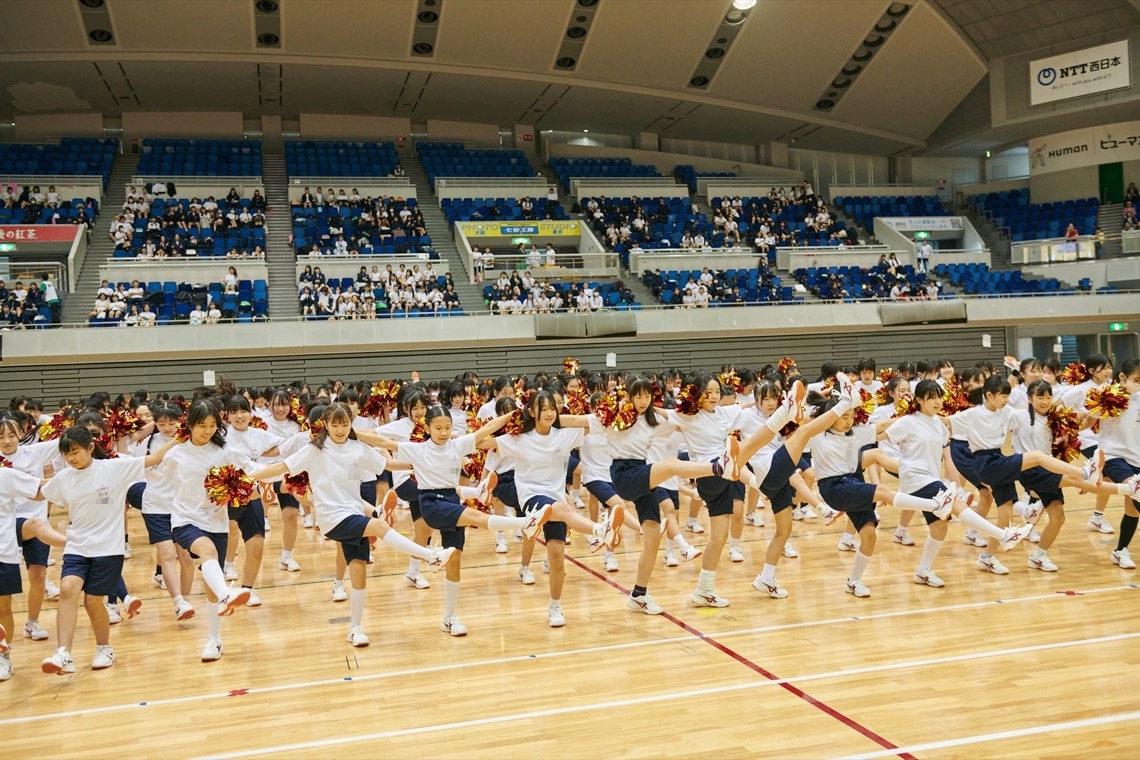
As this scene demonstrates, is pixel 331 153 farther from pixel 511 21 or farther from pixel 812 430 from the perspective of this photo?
pixel 812 430

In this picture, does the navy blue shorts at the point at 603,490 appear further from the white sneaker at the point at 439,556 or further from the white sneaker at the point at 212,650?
the white sneaker at the point at 212,650

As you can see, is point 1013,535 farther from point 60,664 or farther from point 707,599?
point 60,664

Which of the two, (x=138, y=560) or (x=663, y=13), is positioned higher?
(x=663, y=13)

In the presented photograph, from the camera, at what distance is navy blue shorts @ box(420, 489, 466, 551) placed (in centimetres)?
644

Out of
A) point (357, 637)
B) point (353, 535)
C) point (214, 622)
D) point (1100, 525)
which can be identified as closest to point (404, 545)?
point (353, 535)

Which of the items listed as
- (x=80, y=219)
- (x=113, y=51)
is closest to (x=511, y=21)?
(x=113, y=51)

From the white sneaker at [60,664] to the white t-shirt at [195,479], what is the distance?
1063 mm

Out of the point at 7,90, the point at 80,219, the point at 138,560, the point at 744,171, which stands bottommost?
the point at 138,560

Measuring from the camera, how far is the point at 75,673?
241 inches

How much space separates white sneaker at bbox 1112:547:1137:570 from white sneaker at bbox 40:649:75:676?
27.7 feet

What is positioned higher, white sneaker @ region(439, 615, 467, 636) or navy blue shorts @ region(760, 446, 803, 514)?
navy blue shorts @ region(760, 446, 803, 514)

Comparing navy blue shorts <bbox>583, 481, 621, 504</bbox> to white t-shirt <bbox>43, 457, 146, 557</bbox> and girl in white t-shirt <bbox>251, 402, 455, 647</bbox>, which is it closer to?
girl in white t-shirt <bbox>251, 402, 455, 647</bbox>

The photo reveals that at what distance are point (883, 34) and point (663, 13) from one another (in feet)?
25.3

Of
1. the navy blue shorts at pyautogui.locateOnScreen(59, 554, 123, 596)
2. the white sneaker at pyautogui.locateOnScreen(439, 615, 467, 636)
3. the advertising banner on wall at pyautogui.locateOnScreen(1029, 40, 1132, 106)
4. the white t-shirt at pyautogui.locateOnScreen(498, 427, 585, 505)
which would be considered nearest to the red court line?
the white t-shirt at pyautogui.locateOnScreen(498, 427, 585, 505)
